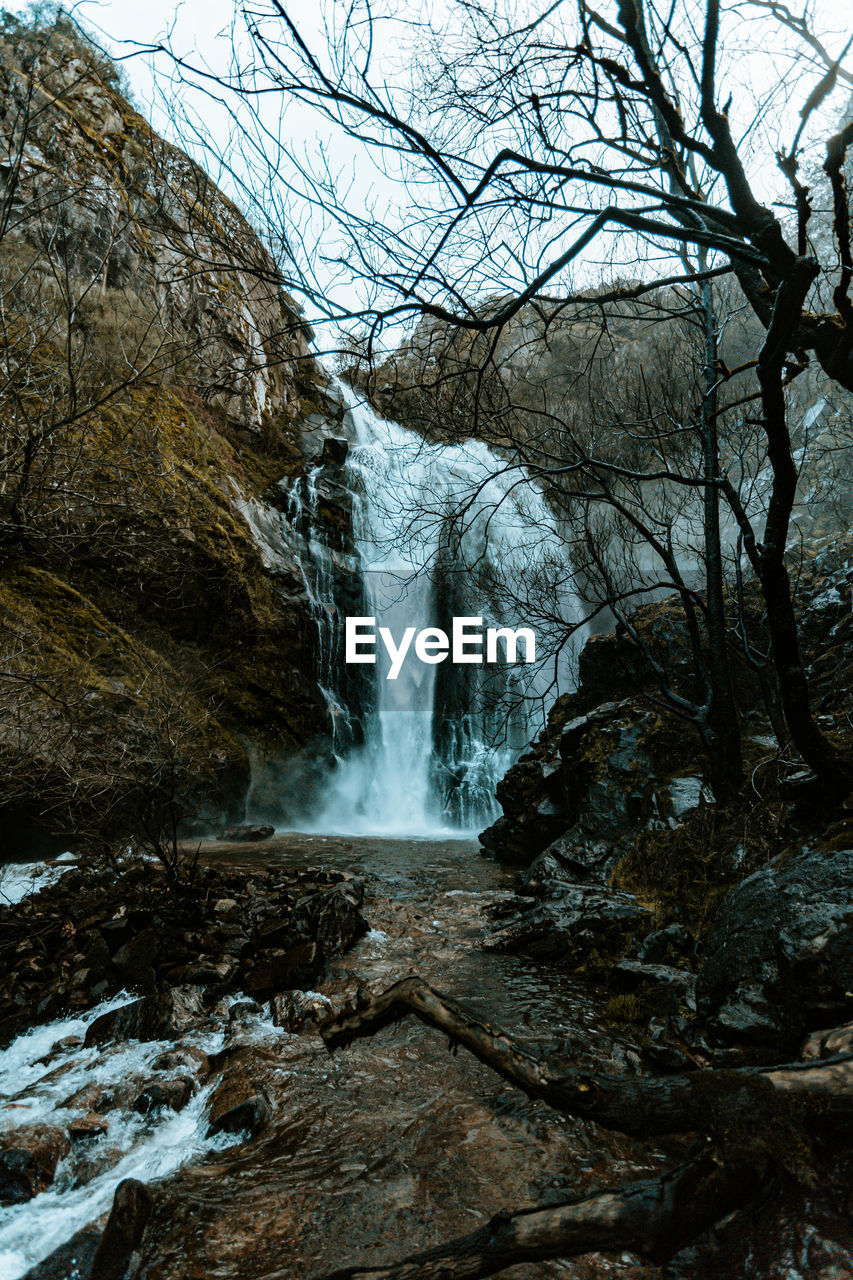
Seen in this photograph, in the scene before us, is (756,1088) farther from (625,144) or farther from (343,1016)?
(625,144)

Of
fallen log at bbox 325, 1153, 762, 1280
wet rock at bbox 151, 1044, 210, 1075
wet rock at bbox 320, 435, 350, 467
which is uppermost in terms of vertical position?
wet rock at bbox 320, 435, 350, 467

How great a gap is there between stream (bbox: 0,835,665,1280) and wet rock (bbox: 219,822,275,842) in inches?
291

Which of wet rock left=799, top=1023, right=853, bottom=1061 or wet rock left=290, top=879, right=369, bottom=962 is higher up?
wet rock left=799, top=1023, right=853, bottom=1061

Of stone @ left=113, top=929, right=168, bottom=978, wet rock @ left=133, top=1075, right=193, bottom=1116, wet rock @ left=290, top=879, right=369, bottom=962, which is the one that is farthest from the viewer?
wet rock @ left=290, top=879, right=369, bottom=962

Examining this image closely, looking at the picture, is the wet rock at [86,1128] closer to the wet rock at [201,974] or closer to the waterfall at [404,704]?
the wet rock at [201,974]

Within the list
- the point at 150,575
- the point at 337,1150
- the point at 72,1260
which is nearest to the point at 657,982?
the point at 337,1150

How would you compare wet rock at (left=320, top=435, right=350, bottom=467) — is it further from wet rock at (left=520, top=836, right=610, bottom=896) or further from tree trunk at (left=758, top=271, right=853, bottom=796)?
tree trunk at (left=758, top=271, right=853, bottom=796)

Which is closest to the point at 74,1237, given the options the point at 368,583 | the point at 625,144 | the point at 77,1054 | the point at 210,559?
the point at 77,1054

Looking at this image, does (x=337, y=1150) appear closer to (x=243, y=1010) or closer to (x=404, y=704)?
(x=243, y=1010)

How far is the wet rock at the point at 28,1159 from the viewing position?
2631 mm

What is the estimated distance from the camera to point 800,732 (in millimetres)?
3631

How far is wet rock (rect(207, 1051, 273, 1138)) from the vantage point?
2961 millimetres

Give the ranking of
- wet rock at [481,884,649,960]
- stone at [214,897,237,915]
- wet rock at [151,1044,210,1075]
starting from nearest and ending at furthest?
1. wet rock at [151,1044,210,1075]
2. wet rock at [481,884,649,960]
3. stone at [214,897,237,915]

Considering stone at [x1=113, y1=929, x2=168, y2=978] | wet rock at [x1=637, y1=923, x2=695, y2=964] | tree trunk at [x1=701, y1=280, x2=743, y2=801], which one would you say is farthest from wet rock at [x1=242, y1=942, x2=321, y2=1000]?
tree trunk at [x1=701, y1=280, x2=743, y2=801]
